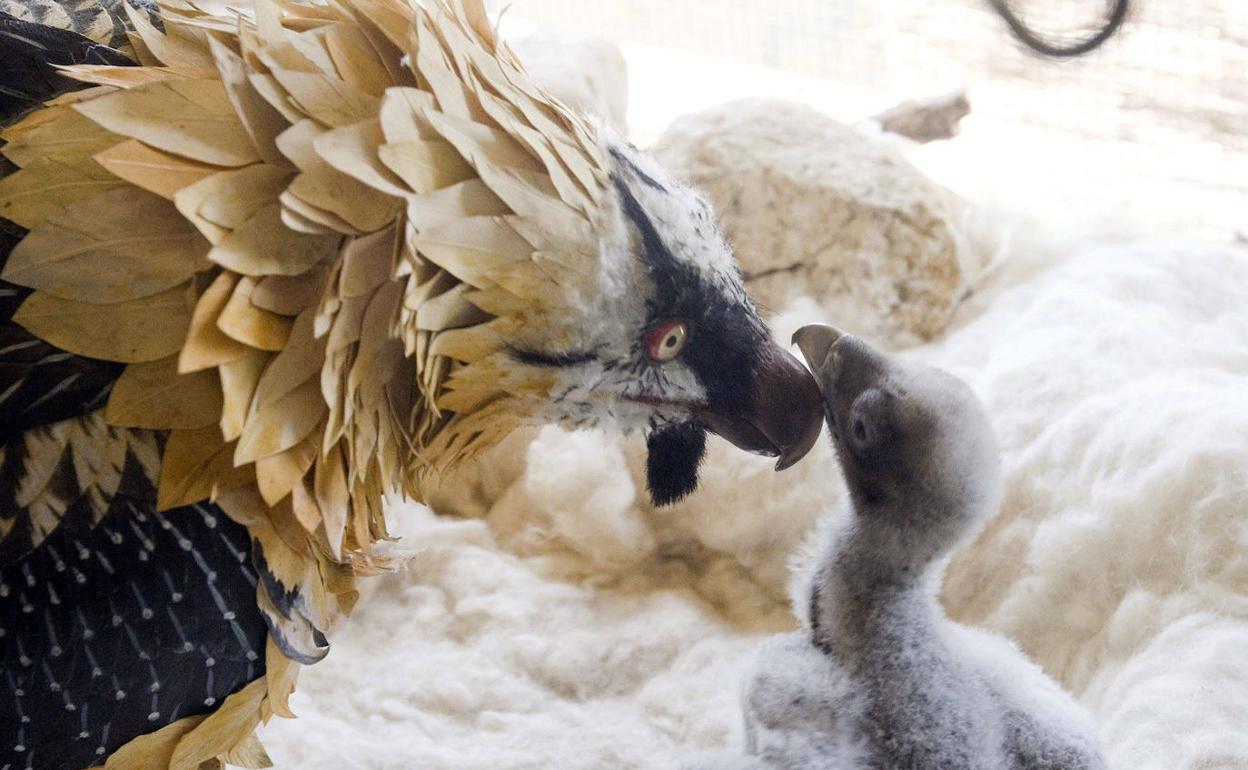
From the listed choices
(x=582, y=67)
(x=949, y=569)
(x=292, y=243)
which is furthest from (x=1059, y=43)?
(x=292, y=243)

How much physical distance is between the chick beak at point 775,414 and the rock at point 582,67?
52 cm

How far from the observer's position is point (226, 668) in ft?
1.60

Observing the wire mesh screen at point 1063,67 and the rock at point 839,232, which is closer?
the rock at point 839,232

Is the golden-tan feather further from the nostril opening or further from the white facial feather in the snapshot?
the nostril opening

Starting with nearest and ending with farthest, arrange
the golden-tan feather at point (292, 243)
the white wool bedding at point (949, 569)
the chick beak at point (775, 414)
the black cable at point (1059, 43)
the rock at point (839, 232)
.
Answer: the golden-tan feather at point (292, 243) → the chick beak at point (775, 414) → the white wool bedding at point (949, 569) → the rock at point (839, 232) → the black cable at point (1059, 43)

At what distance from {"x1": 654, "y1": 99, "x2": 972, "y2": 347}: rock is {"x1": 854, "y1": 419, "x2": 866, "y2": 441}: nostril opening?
43 centimetres

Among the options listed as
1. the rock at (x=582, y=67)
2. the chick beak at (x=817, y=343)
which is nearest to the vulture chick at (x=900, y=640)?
→ the chick beak at (x=817, y=343)

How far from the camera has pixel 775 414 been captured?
57 centimetres

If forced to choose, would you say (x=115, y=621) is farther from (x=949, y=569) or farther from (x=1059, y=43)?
(x=1059, y=43)

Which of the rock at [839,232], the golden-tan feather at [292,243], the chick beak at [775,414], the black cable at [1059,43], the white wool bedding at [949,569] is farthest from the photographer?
the black cable at [1059,43]

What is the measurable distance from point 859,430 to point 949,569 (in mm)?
301

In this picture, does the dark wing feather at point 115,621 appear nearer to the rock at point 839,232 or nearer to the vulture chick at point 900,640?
the vulture chick at point 900,640

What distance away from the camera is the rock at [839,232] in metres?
1.02

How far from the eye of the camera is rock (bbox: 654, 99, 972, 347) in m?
1.02
